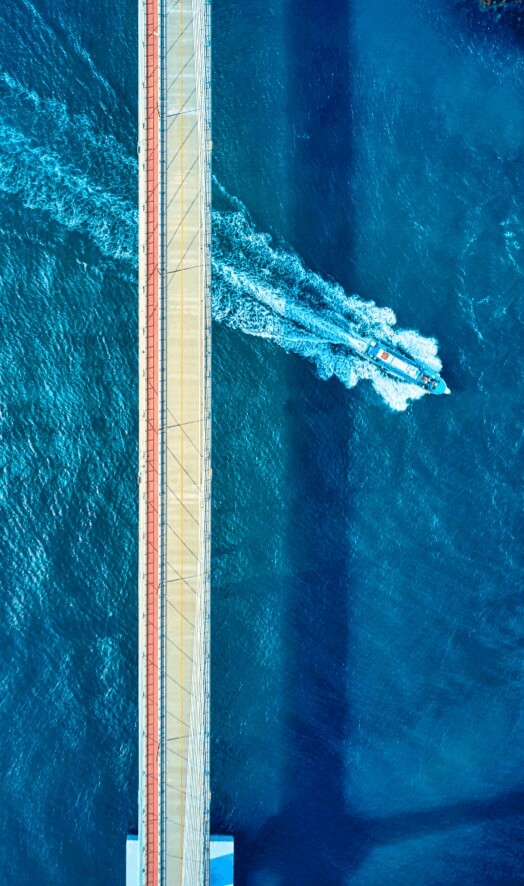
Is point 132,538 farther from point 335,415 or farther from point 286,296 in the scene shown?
point 286,296

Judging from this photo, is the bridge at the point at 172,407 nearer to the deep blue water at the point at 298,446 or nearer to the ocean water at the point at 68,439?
the deep blue water at the point at 298,446

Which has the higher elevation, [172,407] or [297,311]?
[297,311]

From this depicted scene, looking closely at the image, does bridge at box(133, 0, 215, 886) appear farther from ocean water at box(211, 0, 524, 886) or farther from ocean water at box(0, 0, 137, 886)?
ocean water at box(0, 0, 137, 886)

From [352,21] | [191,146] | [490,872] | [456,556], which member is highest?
[352,21]

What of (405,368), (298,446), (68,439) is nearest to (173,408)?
(68,439)

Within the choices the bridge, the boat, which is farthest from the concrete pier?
the boat

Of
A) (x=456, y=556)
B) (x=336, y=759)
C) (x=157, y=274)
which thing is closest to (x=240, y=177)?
(x=157, y=274)

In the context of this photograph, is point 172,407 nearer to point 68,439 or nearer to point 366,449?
point 68,439
